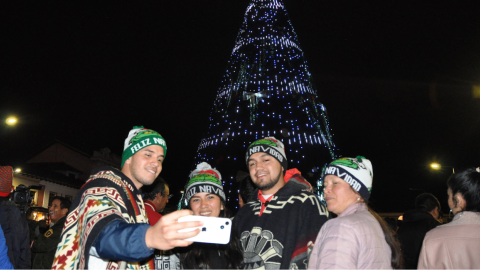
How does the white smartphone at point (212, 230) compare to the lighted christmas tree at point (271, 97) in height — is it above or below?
below

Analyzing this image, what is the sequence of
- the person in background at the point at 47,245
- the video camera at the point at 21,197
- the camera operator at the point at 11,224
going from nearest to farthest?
the camera operator at the point at 11,224 → the person in background at the point at 47,245 → the video camera at the point at 21,197

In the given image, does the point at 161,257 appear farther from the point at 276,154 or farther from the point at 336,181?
the point at 336,181

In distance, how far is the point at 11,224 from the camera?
4.06m

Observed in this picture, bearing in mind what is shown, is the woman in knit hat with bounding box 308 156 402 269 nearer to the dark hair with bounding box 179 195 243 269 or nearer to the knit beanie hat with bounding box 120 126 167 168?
the dark hair with bounding box 179 195 243 269

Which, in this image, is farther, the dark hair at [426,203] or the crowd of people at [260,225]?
the dark hair at [426,203]

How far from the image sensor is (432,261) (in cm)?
274

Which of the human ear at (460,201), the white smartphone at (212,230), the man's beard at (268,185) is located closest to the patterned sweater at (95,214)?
the white smartphone at (212,230)

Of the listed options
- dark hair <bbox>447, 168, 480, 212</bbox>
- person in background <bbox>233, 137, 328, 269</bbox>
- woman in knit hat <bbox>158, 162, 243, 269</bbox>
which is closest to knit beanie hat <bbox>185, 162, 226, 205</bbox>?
woman in knit hat <bbox>158, 162, 243, 269</bbox>

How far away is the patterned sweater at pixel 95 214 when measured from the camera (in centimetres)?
153

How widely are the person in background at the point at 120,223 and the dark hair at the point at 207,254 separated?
0.90 meters

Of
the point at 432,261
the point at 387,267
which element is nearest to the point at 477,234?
the point at 432,261

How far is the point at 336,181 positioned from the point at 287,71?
659 centimetres

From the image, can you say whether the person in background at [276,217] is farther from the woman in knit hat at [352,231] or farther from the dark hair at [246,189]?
the dark hair at [246,189]

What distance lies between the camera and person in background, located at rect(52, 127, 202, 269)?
1.29 meters
